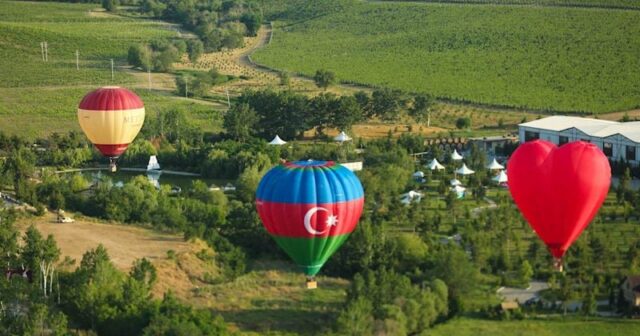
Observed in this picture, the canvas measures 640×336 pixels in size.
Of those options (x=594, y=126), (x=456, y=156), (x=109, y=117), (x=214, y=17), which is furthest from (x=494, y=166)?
(x=214, y=17)

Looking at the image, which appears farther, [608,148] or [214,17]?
→ [214,17]

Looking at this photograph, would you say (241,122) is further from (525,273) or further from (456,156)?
(525,273)

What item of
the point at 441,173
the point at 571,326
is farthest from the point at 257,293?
the point at 441,173

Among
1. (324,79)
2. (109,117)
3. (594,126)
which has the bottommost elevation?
(594,126)

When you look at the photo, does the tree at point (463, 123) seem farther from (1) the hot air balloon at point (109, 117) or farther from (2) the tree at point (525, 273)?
(2) the tree at point (525, 273)

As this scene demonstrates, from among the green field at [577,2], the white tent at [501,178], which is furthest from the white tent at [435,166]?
the green field at [577,2]
